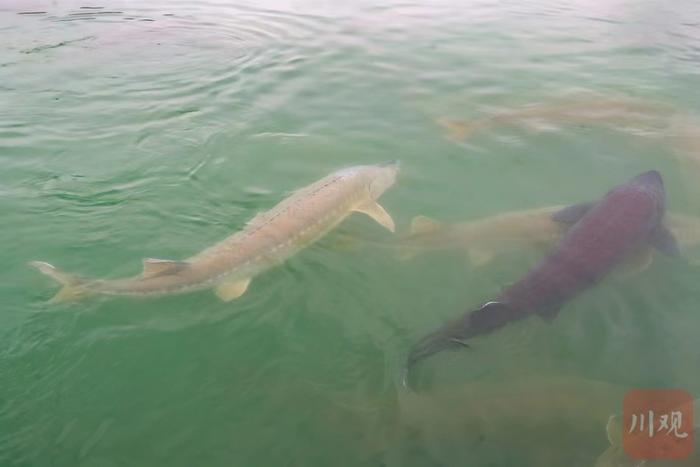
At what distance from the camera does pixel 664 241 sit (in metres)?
4.66

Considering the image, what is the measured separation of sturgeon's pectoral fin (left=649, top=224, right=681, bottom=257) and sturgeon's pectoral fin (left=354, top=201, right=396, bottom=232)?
7.93 feet

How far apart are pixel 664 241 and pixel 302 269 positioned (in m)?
3.33

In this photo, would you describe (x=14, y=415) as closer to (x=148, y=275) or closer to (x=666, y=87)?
(x=148, y=275)

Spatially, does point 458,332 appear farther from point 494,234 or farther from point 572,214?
point 572,214

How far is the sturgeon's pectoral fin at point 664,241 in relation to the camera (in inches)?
181

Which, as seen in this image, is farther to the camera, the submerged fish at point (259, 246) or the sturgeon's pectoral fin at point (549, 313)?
the submerged fish at point (259, 246)

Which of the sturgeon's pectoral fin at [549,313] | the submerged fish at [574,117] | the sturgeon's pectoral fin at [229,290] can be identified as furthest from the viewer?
the submerged fish at [574,117]

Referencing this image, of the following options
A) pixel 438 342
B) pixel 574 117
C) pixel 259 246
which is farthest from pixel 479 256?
pixel 574 117

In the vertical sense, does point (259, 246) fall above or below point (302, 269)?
above

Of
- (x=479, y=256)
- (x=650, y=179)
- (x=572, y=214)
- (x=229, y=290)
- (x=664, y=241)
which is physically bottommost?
(x=229, y=290)

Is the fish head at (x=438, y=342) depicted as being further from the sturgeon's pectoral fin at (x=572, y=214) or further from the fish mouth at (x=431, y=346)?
the sturgeon's pectoral fin at (x=572, y=214)

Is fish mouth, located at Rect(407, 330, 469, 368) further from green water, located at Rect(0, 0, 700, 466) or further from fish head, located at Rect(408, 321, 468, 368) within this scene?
green water, located at Rect(0, 0, 700, 466)

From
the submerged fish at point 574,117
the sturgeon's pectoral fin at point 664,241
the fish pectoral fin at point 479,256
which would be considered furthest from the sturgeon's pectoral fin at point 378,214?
the sturgeon's pectoral fin at point 664,241

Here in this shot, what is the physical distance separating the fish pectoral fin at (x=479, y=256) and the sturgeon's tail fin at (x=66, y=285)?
3349mm
